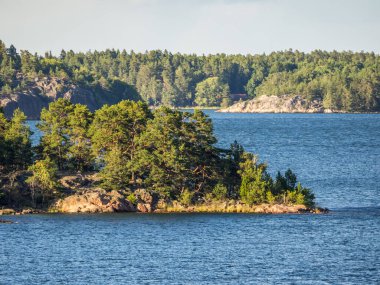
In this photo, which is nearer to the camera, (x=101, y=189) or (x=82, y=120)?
(x=101, y=189)

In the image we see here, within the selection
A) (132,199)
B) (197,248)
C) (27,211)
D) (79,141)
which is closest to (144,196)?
(132,199)

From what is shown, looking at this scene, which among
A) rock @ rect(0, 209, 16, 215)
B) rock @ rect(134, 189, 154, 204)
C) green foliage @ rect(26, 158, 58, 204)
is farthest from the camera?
rock @ rect(134, 189, 154, 204)

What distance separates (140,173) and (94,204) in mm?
6259

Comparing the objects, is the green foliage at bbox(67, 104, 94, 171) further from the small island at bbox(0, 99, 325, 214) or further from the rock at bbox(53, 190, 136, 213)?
the rock at bbox(53, 190, 136, 213)

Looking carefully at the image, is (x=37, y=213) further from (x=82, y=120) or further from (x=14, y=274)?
(x=14, y=274)

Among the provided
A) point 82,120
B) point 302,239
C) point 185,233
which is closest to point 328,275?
point 302,239

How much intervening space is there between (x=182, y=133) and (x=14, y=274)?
35874mm

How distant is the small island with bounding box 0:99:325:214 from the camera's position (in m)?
99.1

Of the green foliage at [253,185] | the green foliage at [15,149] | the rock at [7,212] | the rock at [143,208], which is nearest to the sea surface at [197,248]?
the rock at [143,208]

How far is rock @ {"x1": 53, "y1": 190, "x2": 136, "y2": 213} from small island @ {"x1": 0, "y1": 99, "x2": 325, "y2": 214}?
0.35ft

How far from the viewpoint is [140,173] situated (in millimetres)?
100812

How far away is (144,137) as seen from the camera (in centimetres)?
10206

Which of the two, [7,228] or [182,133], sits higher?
[182,133]

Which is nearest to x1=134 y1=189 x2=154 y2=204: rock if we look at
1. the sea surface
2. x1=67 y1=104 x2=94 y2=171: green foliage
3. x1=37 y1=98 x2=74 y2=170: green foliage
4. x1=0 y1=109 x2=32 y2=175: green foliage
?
the sea surface
